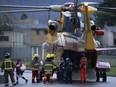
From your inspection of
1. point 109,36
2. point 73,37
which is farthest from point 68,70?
point 109,36

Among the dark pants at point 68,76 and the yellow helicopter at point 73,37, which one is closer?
the yellow helicopter at point 73,37

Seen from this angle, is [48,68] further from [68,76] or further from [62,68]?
[68,76]

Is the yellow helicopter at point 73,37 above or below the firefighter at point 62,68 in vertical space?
above

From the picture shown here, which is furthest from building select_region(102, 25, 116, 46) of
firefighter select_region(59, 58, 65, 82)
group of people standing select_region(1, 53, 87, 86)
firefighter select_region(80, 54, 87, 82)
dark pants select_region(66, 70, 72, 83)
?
firefighter select_region(80, 54, 87, 82)

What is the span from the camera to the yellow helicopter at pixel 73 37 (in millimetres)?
28078

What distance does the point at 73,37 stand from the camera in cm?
2966

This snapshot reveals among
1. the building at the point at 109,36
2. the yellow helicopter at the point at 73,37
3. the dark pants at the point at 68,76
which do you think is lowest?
the dark pants at the point at 68,76

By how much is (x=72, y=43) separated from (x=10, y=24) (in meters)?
65.6

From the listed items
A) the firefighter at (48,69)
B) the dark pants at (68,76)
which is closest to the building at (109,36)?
the firefighter at (48,69)

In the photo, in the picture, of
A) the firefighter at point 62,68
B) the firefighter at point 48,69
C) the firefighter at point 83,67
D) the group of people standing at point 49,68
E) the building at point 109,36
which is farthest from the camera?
the building at point 109,36

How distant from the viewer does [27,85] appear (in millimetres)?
27969

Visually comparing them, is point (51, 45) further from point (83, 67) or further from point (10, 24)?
point (10, 24)

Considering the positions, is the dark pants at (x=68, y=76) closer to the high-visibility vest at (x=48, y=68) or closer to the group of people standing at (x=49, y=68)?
the group of people standing at (x=49, y=68)

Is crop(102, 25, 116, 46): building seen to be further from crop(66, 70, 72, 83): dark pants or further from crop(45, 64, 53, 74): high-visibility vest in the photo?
crop(45, 64, 53, 74): high-visibility vest
